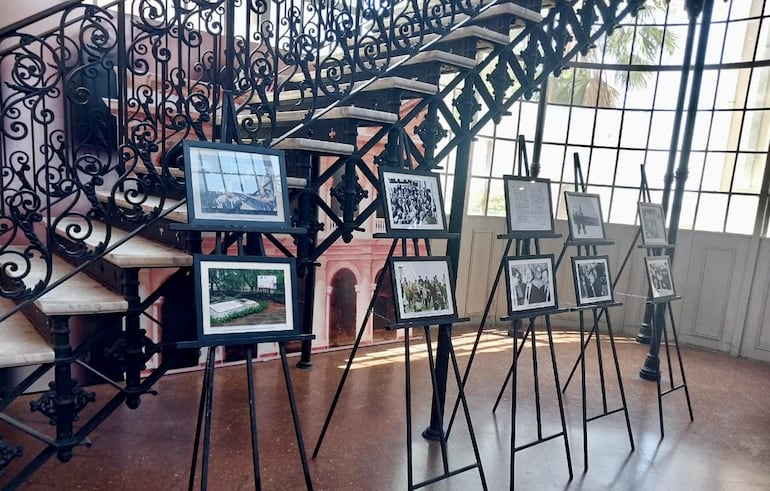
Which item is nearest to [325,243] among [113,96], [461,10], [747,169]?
[461,10]

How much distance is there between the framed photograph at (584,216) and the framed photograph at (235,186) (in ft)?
5.55

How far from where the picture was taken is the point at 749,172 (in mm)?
4480

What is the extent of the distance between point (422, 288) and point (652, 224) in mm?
2033

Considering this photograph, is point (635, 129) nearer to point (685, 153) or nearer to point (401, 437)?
point (685, 153)

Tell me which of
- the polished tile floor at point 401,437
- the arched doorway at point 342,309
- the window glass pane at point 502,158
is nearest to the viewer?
the polished tile floor at point 401,437

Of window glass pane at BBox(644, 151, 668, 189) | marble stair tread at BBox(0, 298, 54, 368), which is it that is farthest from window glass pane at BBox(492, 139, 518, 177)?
marble stair tread at BBox(0, 298, 54, 368)

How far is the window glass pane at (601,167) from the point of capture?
500 centimetres

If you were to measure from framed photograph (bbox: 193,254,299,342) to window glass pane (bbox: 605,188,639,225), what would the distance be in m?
4.20

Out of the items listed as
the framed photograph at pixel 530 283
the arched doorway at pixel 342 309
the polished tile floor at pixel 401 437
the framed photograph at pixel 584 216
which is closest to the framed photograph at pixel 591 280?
the framed photograph at pixel 584 216

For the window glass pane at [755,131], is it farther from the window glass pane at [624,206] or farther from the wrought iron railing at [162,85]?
the wrought iron railing at [162,85]

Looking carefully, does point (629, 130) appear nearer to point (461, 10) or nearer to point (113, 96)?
point (461, 10)

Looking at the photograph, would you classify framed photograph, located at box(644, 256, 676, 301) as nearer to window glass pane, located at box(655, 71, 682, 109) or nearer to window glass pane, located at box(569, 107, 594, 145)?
window glass pane, located at box(569, 107, 594, 145)

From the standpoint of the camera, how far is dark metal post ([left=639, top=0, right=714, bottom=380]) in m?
3.48

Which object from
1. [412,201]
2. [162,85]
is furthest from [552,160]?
[162,85]
